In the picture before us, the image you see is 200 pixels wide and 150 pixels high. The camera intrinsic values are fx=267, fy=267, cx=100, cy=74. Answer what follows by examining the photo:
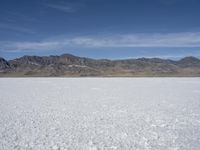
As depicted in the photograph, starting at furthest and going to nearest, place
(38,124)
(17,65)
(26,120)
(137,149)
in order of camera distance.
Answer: (17,65) → (26,120) → (38,124) → (137,149)

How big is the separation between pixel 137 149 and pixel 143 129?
1.63 m

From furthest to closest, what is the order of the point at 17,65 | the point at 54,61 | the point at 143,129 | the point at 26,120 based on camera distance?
the point at 54,61
the point at 17,65
the point at 26,120
the point at 143,129

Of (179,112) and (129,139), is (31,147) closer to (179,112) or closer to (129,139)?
(129,139)

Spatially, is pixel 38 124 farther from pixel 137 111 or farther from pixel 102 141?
pixel 137 111

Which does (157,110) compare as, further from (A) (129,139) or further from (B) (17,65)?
(B) (17,65)

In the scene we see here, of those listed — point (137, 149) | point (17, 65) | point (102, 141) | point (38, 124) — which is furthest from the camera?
point (17, 65)

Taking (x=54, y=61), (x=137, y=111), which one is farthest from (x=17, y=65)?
(x=137, y=111)

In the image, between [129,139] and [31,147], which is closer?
[31,147]

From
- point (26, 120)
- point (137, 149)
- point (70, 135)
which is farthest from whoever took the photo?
point (26, 120)

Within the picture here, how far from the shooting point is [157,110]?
978 centimetres

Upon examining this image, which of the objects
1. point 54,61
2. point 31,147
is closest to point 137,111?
point 31,147

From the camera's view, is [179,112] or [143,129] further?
[179,112]

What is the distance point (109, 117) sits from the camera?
835cm

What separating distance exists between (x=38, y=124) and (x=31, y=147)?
2071mm
